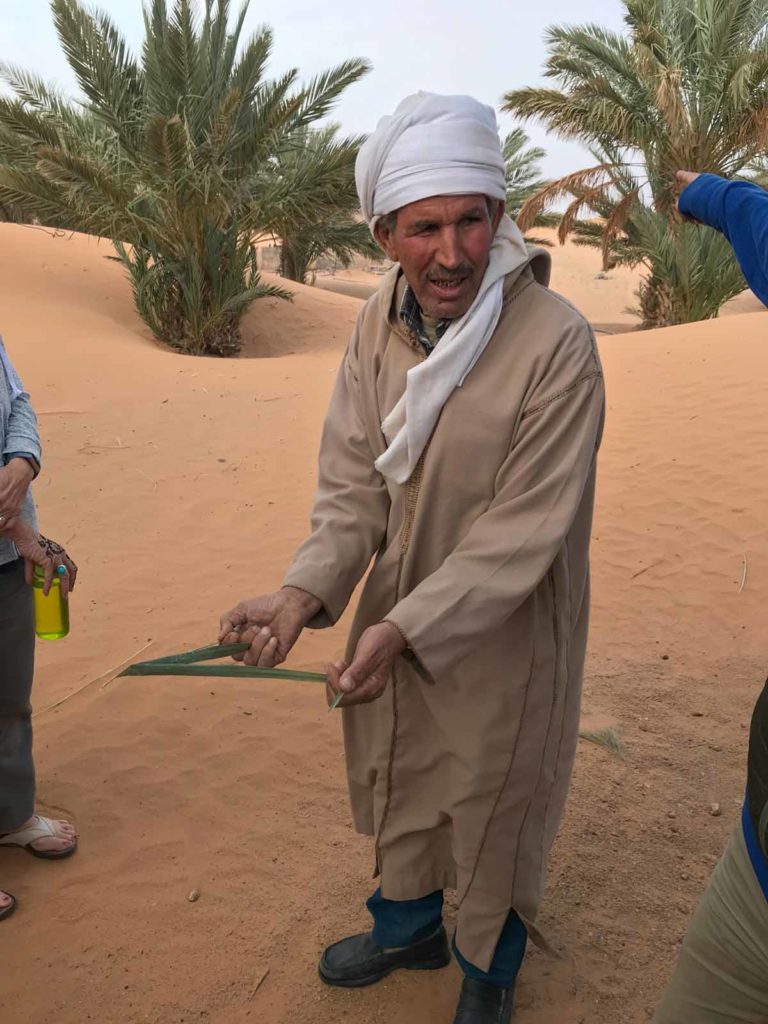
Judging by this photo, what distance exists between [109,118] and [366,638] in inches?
448

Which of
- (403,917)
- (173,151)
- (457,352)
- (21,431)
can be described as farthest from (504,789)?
(173,151)

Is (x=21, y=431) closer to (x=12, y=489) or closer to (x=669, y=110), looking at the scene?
(x=12, y=489)

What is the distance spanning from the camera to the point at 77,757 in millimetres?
3592

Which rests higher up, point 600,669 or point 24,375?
point 24,375

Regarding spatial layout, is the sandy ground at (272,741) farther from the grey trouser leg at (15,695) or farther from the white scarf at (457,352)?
the white scarf at (457,352)

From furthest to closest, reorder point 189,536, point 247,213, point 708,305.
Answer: point 708,305 → point 247,213 → point 189,536

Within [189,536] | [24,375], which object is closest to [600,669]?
[189,536]

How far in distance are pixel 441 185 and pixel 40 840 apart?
241 centimetres

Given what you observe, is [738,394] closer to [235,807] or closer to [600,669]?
[600,669]

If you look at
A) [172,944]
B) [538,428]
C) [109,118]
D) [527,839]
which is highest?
[109,118]

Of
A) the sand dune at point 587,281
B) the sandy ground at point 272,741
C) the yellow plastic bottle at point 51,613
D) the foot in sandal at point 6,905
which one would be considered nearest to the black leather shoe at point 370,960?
the sandy ground at point 272,741

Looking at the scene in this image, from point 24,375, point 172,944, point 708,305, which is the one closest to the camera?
point 172,944

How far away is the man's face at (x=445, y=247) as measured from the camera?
5.78 ft

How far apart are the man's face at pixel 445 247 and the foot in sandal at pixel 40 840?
2177 millimetres
